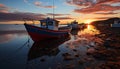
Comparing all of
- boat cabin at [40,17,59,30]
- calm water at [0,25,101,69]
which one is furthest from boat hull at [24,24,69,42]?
calm water at [0,25,101,69]

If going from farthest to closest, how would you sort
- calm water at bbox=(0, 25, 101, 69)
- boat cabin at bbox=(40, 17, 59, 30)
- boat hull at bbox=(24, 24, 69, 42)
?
boat cabin at bbox=(40, 17, 59, 30), boat hull at bbox=(24, 24, 69, 42), calm water at bbox=(0, 25, 101, 69)

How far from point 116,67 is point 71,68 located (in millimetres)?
3697

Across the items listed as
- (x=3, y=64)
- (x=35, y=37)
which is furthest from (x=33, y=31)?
(x=3, y=64)

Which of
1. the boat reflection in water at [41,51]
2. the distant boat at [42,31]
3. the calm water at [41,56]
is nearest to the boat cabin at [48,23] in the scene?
the distant boat at [42,31]

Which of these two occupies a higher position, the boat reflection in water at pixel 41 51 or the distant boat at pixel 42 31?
the distant boat at pixel 42 31

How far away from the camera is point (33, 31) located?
25.0 metres

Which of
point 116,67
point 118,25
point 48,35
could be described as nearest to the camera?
point 116,67

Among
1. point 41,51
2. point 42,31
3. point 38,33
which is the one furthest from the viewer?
point 42,31

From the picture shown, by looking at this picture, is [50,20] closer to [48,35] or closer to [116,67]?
[48,35]

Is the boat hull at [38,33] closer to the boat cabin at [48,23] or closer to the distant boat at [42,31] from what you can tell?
the distant boat at [42,31]

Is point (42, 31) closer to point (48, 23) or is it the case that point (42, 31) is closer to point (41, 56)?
point (48, 23)

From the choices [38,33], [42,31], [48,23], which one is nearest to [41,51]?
[38,33]

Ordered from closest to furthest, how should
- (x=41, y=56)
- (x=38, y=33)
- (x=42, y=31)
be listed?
(x=41, y=56) → (x=38, y=33) → (x=42, y=31)

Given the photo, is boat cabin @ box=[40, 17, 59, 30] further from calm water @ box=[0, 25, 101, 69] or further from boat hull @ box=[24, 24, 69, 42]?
calm water @ box=[0, 25, 101, 69]
